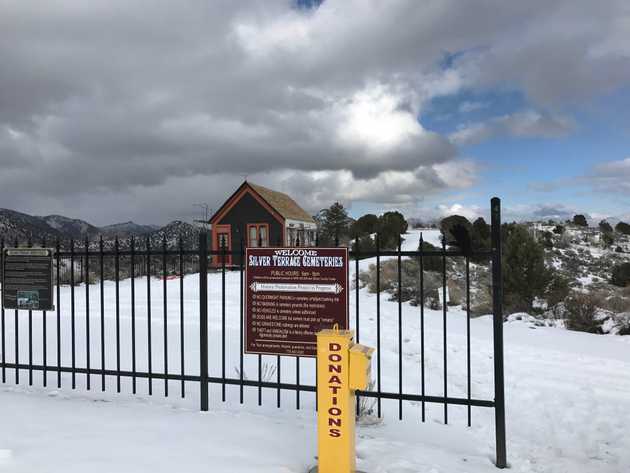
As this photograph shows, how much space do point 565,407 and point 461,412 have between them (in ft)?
5.01

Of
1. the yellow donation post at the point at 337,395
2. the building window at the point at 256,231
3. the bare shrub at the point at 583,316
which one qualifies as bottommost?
the bare shrub at the point at 583,316

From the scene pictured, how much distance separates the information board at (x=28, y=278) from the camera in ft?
20.0

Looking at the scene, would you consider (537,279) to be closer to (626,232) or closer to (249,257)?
(249,257)

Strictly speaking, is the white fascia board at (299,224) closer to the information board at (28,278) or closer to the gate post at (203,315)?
the information board at (28,278)

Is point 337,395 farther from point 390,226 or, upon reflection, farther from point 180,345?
point 390,226

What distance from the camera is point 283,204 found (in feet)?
99.0

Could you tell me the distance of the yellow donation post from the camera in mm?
3732

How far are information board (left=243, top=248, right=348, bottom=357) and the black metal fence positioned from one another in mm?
179

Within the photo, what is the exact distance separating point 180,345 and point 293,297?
436 cm

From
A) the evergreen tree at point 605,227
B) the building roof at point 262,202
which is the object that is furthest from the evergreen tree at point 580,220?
the building roof at point 262,202

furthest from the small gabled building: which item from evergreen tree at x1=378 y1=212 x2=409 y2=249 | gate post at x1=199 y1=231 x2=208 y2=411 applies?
gate post at x1=199 y1=231 x2=208 y2=411

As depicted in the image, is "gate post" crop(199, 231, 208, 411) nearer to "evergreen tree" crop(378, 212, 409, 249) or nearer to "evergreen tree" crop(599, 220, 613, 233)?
"evergreen tree" crop(378, 212, 409, 249)

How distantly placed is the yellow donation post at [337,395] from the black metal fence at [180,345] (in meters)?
0.93

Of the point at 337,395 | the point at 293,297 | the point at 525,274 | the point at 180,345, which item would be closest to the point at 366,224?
the point at 525,274
